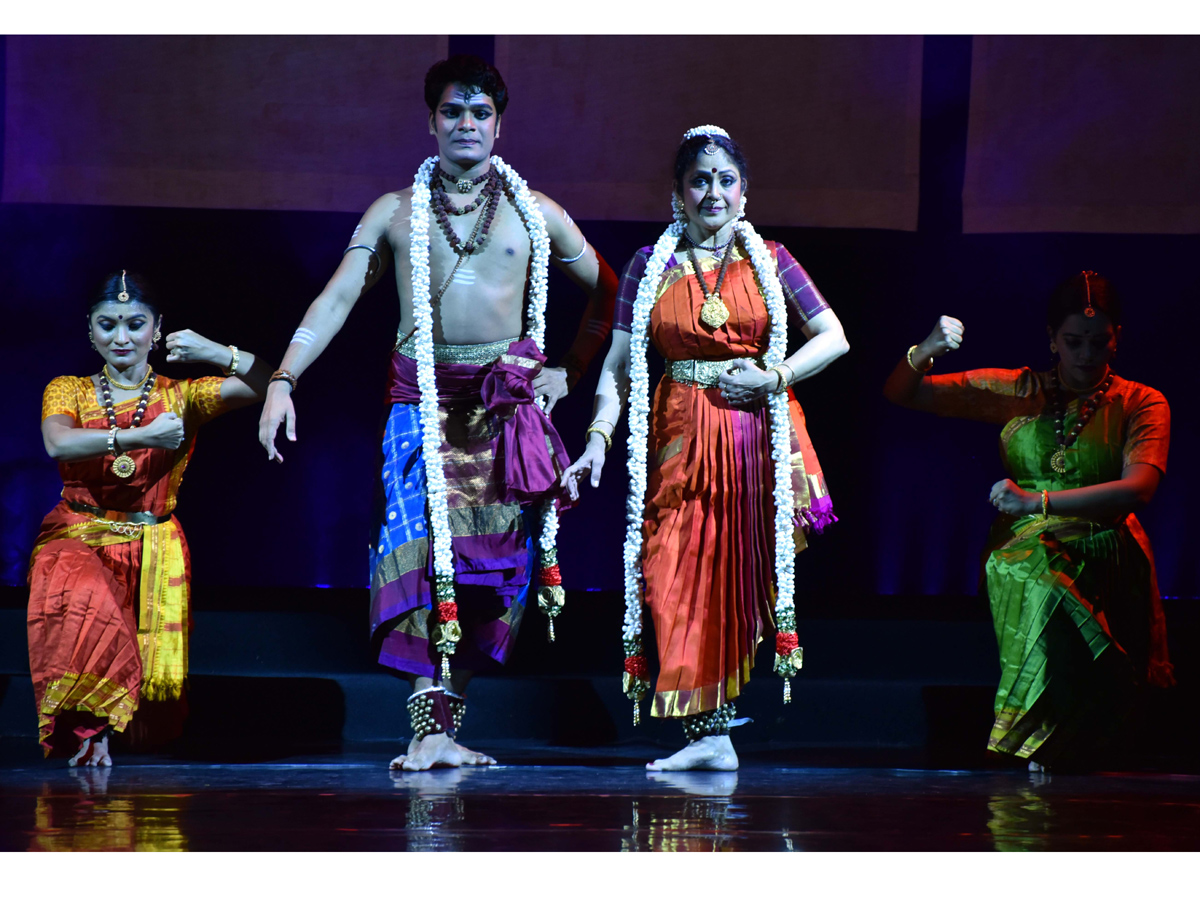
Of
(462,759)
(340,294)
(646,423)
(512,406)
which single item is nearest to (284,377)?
(340,294)

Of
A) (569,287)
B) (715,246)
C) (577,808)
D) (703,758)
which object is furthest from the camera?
(569,287)

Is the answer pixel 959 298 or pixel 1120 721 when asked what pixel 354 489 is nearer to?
pixel 959 298

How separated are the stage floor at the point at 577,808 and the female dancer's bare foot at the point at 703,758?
0.06 metres

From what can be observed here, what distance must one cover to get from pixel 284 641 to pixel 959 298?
8.24 feet

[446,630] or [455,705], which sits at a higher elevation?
[446,630]

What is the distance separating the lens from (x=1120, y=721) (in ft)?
11.0

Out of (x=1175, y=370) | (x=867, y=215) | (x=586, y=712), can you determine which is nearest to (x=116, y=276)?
(x=586, y=712)

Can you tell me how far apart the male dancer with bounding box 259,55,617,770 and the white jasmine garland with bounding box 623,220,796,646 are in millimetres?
202

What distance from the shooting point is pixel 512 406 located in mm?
3277

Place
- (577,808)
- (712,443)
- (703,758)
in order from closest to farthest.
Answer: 1. (577,808)
2. (703,758)
3. (712,443)

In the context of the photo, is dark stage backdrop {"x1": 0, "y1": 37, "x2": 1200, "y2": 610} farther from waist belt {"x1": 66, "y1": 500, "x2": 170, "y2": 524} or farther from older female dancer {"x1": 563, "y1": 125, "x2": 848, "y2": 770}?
waist belt {"x1": 66, "y1": 500, "x2": 170, "y2": 524}

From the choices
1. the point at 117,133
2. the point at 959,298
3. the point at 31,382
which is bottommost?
the point at 31,382

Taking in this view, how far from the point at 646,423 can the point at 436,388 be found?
0.51 metres

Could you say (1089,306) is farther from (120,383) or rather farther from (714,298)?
(120,383)
